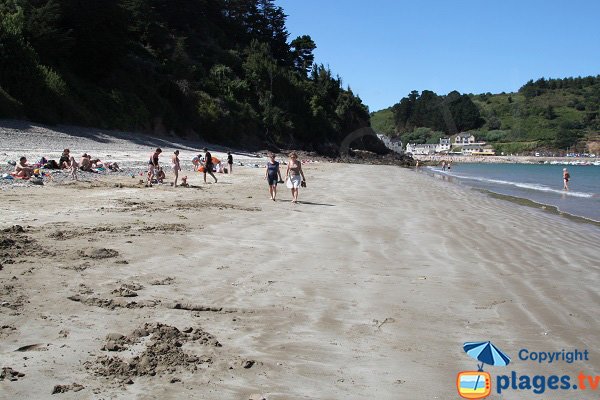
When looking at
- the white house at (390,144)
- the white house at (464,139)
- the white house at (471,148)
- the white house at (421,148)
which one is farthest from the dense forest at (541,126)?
the white house at (390,144)

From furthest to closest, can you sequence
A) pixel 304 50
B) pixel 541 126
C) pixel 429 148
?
pixel 429 148
pixel 541 126
pixel 304 50

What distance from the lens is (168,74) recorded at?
4606 cm

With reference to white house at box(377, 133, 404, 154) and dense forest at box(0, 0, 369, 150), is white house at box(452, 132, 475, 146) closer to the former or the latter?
white house at box(377, 133, 404, 154)

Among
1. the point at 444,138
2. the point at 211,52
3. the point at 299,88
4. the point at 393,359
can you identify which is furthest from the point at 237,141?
the point at 444,138

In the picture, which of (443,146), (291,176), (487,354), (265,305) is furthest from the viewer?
(443,146)

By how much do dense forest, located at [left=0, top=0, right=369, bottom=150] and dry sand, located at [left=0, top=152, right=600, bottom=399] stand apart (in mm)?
23309

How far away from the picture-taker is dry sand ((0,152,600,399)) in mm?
3572

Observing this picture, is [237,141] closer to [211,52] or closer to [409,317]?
[211,52]

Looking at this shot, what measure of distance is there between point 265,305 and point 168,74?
44.2 metres

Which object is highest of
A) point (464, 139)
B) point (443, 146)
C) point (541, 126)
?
point (541, 126)

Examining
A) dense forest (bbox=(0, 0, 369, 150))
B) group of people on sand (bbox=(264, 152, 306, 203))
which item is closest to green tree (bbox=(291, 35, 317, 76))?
dense forest (bbox=(0, 0, 369, 150))

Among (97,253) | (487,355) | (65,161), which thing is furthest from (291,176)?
(487,355)

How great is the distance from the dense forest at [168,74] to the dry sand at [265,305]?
918 inches

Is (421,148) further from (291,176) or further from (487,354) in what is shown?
(487,354)
